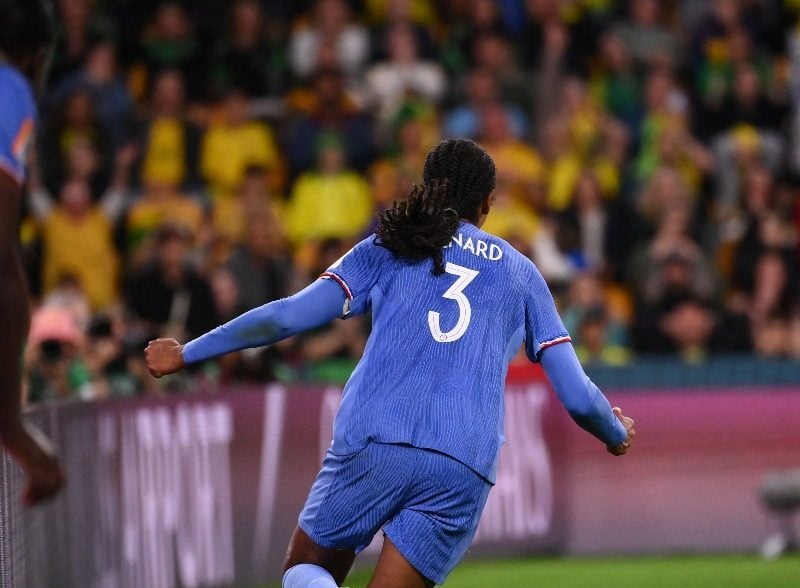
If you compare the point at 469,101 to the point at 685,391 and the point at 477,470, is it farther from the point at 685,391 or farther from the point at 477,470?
the point at 477,470

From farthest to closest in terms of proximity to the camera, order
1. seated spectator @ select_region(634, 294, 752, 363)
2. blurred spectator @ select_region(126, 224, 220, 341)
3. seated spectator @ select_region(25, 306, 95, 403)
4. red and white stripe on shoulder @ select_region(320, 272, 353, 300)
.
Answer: seated spectator @ select_region(634, 294, 752, 363) < blurred spectator @ select_region(126, 224, 220, 341) < seated spectator @ select_region(25, 306, 95, 403) < red and white stripe on shoulder @ select_region(320, 272, 353, 300)

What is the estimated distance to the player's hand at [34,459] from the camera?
12.7 feet

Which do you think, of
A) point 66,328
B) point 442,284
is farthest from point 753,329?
point 442,284

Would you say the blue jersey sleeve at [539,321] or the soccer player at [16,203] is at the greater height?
the soccer player at [16,203]

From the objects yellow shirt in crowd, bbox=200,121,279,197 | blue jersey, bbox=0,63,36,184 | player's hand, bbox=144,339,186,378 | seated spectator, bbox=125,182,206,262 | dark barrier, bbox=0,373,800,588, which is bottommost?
dark barrier, bbox=0,373,800,588

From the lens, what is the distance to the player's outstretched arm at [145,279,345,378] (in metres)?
5.19

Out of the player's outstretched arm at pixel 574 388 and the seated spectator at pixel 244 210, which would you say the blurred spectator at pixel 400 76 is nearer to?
the seated spectator at pixel 244 210

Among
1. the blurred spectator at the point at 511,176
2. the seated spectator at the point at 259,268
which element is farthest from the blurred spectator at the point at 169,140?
the blurred spectator at the point at 511,176

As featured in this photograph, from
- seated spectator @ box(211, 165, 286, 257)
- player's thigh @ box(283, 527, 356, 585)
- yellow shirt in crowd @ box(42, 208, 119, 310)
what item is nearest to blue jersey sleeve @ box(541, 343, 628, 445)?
player's thigh @ box(283, 527, 356, 585)

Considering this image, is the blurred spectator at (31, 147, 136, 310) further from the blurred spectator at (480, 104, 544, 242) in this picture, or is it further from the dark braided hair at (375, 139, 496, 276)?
the dark braided hair at (375, 139, 496, 276)

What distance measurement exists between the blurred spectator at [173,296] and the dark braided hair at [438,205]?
6332mm

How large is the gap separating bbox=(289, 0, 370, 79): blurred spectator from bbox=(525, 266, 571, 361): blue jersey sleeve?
934cm

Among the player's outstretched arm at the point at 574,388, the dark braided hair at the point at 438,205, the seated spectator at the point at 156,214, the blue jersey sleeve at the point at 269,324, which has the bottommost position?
the seated spectator at the point at 156,214

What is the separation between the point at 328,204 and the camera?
44.0 feet
